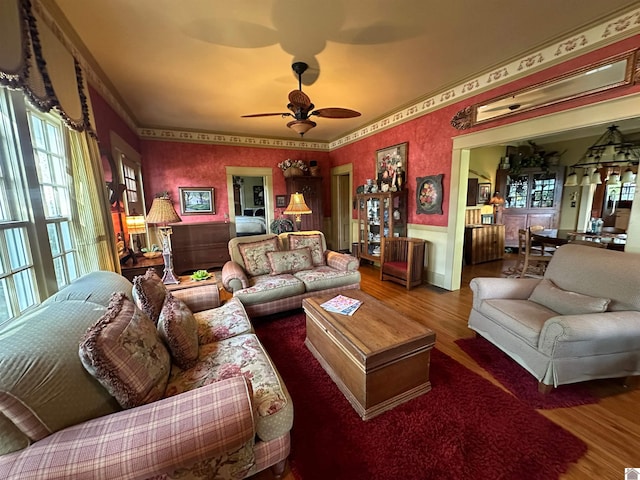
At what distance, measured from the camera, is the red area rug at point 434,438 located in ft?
4.21

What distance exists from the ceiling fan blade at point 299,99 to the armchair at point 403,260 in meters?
2.35

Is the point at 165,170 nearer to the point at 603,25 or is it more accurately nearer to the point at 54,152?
the point at 54,152

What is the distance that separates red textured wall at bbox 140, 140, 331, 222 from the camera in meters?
4.88

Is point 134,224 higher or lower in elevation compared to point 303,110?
lower

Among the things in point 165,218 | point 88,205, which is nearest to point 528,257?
point 165,218

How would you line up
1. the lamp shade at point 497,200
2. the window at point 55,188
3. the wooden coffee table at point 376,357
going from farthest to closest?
1. the lamp shade at point 497,200
2. the window at point 55,188
3. the wooden coffee table at point 376,357

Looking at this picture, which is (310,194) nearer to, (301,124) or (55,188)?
(301,124)

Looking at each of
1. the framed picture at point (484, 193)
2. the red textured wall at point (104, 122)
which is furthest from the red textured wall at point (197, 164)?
the framed picture at point (484, 193)

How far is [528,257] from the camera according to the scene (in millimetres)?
3910

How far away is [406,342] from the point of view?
159 cm

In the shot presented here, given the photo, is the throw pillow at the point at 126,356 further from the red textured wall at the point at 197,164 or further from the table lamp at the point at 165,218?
the red textured wall at the point at 197,164

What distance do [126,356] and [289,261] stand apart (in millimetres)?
2187

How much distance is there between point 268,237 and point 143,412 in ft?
8.37

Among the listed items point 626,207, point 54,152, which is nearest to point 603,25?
point 54,152
